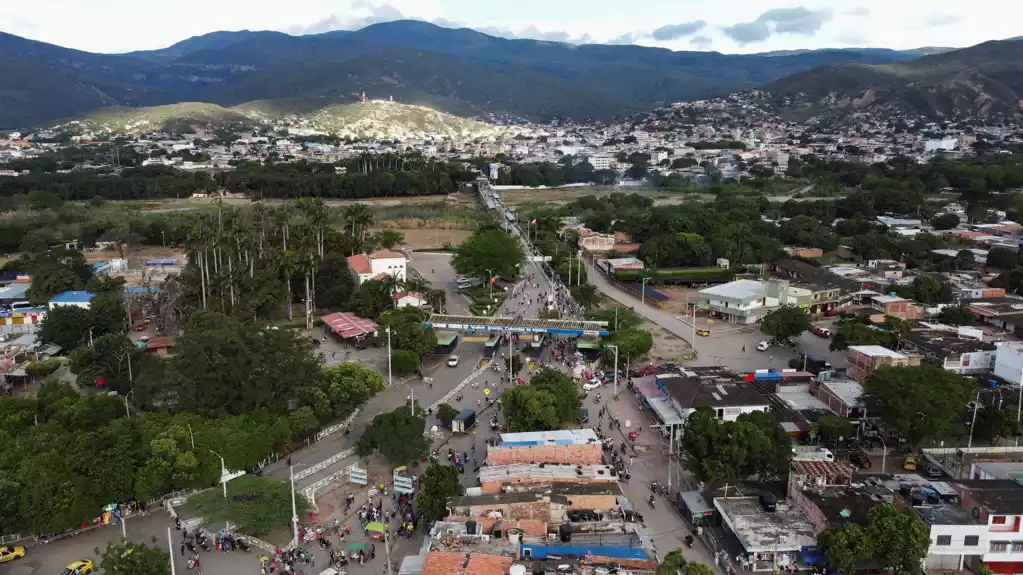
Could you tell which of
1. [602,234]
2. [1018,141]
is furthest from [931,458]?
[1018,141]

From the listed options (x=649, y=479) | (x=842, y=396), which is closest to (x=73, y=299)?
(x=649, y=479)

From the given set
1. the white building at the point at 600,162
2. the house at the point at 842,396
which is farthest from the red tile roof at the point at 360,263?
the white building at the point at 600,162

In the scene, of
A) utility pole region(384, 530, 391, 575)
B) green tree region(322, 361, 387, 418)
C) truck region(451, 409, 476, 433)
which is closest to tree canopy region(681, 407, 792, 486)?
truck region(451, 409, 476, 433)

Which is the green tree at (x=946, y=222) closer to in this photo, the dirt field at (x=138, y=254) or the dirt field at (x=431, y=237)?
the dirt field at (x=431, y=237)

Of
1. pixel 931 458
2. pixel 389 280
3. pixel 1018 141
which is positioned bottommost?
pixel 931 458

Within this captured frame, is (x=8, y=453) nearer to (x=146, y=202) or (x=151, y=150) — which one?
(x=146, y=202)

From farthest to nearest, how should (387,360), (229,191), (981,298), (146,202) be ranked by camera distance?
(229,191) → (146,202) → (981,298) → (387,360)

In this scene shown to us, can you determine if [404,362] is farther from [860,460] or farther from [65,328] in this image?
[860,460]
